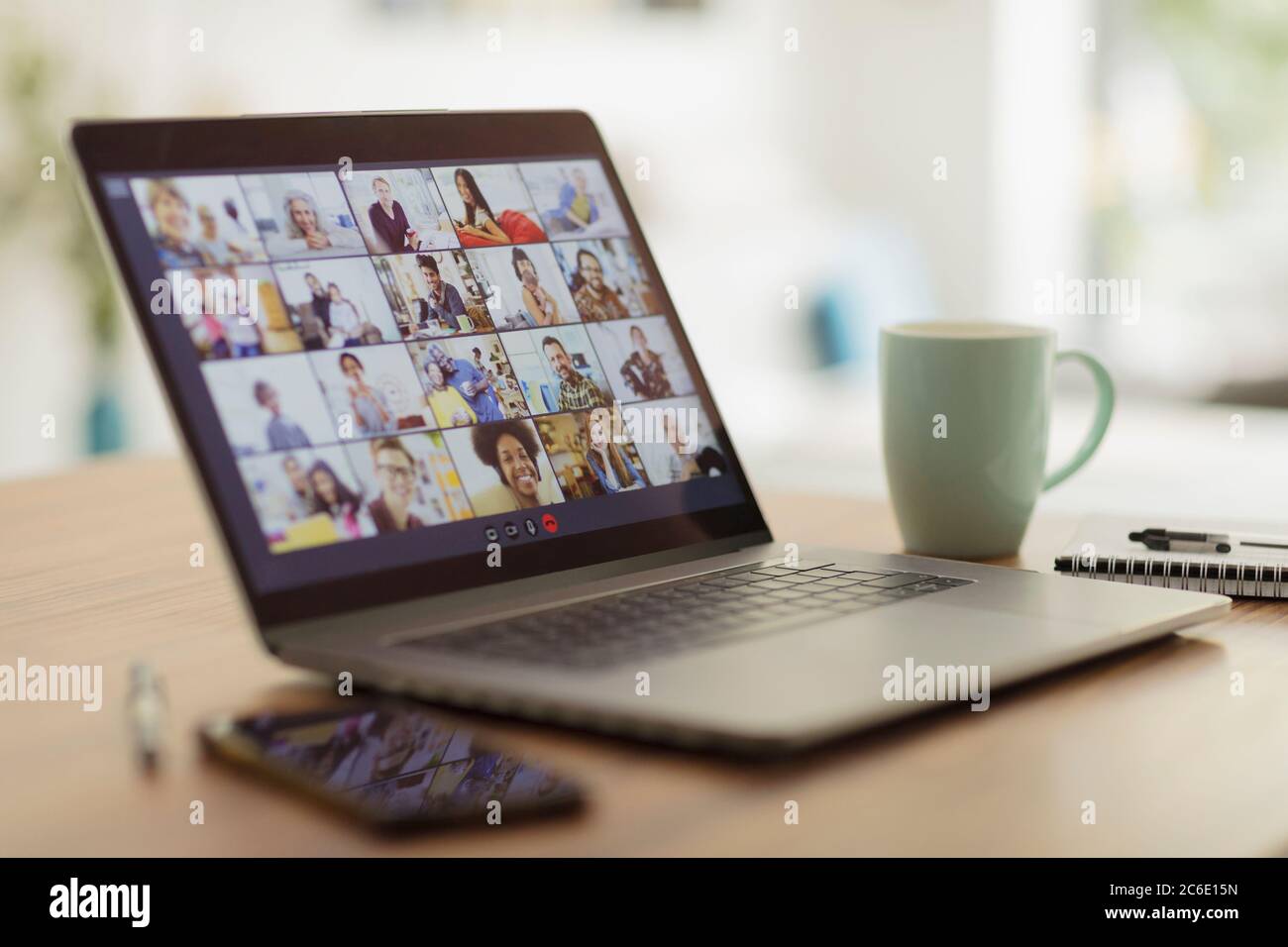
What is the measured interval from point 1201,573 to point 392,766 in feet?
1.68

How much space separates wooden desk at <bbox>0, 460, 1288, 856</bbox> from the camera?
48cm

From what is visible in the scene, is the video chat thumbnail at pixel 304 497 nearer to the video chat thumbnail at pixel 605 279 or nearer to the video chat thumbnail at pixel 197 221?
the video chat thumbnail at pixel 197 221

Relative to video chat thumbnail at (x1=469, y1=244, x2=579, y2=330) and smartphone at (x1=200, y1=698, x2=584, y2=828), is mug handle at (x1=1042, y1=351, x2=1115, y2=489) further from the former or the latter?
smartphone at (x1=200, y1=698, x2=584, y2=828)

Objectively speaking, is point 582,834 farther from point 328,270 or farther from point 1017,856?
point 328,270

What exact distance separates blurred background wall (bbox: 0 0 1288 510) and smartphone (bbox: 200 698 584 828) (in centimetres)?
250

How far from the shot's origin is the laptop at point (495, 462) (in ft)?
2.00

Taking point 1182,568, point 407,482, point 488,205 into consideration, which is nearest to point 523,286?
point 488,205

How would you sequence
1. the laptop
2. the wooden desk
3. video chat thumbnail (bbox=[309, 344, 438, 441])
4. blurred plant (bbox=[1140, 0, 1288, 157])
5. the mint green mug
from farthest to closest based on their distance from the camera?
blurred plant (bbox=[1140, 0, 1288, 157]) < the mint green mug < video chat thumbnail (bbox=[309, 344, 438, 441]) < the laptop < the wooden desk

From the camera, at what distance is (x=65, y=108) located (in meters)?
3.10

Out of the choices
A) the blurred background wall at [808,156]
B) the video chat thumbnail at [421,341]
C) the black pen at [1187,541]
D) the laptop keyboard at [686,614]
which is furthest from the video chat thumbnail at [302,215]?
the blurred background wall at [808,156]

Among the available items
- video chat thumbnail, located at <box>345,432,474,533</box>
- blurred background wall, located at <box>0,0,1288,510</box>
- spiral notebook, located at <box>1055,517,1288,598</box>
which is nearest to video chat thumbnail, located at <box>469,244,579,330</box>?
video chat thumbnail, located at <box>345,432,474,533</box>

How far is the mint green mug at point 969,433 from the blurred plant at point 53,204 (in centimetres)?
241

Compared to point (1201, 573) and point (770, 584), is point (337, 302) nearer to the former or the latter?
point (770, 584)

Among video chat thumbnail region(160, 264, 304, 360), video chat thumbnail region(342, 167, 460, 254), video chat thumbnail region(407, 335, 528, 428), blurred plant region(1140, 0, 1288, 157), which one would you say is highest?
blurred plant region(1140, 0, 1288, 157)
